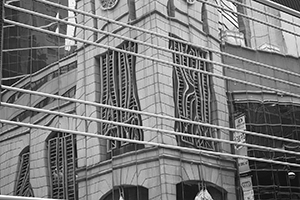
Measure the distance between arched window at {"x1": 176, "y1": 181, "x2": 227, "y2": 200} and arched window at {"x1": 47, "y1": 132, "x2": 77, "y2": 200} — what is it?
3031mm

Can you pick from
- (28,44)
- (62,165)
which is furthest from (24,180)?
(28,44)

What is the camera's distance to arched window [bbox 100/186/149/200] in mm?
15906

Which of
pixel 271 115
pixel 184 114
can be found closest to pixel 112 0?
pixel 184 114

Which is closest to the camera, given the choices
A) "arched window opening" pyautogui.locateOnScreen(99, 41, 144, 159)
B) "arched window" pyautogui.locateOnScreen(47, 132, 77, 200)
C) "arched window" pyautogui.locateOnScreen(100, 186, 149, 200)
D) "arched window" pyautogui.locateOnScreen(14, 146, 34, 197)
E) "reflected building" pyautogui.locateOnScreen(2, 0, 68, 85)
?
"arched window" pyautogui.locateOnScreen(14, 146, 34, 197)

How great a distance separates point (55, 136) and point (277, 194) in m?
7.95

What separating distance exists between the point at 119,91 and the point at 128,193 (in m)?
3.02

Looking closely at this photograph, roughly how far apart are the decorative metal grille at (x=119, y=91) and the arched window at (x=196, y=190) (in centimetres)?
186

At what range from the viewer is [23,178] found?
1516 cm

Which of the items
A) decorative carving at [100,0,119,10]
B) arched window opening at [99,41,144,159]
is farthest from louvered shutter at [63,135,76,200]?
decorative carving at [100,0,119,10]

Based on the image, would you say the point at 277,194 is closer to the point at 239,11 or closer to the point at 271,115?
the point at 271,115

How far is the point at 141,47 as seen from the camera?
17.6 metres

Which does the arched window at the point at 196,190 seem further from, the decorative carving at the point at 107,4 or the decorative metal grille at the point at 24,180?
the decorative carving at the point at 107,4

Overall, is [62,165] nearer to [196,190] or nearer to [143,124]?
[143,124]

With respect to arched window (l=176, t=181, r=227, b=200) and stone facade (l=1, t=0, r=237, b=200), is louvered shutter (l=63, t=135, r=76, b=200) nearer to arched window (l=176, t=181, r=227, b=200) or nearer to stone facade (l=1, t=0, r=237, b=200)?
stone facade (l=1, t=0, r=237, b=200)
